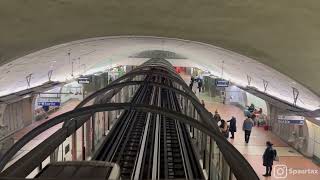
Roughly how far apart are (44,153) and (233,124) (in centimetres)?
1228

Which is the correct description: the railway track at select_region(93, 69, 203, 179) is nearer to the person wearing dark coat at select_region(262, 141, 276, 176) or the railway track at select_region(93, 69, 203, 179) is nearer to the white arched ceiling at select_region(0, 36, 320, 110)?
the person wearing dark coat at select_region(262, 141, 276, 176)

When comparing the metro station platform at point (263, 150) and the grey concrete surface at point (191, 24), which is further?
the metro station platform at point (263, 150)

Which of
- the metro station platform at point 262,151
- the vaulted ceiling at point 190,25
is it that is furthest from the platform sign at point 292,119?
the vaulted ceiling at point 190,25

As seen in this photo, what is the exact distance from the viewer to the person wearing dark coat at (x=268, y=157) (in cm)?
1085

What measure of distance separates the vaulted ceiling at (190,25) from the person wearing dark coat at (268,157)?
3995mm

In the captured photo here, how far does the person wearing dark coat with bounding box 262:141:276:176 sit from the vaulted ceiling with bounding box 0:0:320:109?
3995 millimetres

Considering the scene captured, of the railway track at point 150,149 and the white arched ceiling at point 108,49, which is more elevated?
the white arched ceiling at point 108,49

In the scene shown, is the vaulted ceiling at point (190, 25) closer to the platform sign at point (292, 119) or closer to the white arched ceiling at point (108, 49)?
the white arched ceiling at point (108, 49)

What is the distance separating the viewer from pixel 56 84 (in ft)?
39.6

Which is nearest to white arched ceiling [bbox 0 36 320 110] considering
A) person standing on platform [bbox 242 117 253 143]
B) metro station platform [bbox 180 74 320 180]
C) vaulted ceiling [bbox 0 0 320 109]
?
vaulted ceiling [bbox 0 0 320 109]

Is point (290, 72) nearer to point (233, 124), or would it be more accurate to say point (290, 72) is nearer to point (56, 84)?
point (56, 84)

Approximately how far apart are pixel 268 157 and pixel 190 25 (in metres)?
5.97

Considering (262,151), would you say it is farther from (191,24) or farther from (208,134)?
(208,134)

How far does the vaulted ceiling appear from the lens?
5.41 metres
